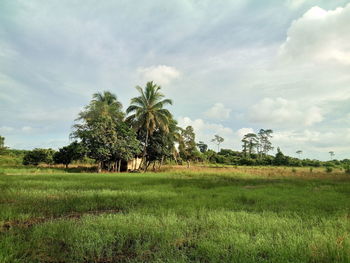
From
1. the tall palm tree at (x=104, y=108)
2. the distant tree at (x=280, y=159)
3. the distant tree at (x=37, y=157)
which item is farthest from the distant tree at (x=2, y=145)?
the distant tree at (x=280, y=159)

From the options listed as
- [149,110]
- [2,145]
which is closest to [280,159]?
[149,110]

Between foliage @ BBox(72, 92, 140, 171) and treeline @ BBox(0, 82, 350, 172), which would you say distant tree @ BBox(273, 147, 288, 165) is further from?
foliage @ BBox(72, 92, 140, 171)

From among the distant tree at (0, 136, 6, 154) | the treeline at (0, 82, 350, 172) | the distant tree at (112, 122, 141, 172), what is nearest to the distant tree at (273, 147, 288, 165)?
the treeline at (0, 82, 350, 172)

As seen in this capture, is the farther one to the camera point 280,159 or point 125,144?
point 280,159

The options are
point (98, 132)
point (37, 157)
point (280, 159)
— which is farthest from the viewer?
point (280, 159)

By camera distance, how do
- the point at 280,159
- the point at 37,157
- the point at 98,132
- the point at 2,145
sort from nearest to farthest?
the point at 98,132, the point at 37,157, the point at 2,145, the point at 280,159

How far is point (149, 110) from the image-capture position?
23281 mm

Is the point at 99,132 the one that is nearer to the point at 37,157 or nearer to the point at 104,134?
the point at 104,134

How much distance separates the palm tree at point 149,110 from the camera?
75.9 ft

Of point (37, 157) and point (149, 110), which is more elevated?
point (149, 110)

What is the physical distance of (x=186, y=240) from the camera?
306 cm

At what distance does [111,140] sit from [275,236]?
19833mm

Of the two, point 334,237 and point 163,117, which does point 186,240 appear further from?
point 163,117

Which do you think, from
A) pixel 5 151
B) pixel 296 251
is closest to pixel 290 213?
pixel 296 251
